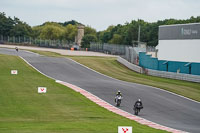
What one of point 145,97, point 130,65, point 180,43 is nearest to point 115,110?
point 145,97

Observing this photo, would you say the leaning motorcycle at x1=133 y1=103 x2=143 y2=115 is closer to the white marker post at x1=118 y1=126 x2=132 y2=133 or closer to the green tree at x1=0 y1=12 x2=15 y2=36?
the white marker post at x1=118 y1=126 x2=132 y2=133

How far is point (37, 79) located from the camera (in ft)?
169

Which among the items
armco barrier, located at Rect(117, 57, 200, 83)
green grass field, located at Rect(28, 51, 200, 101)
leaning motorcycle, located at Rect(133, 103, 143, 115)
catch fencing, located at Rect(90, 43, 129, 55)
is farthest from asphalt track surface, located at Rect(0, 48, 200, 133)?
catch fencing, located at Rect(90, 43, 129, 55)

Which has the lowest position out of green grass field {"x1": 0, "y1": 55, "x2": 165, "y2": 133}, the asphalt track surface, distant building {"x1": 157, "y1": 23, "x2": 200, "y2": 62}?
the asphalt track surface

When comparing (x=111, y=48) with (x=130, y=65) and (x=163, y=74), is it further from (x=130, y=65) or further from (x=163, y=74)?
(x=163, y=74)

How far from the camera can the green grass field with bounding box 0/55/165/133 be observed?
78.9 feet

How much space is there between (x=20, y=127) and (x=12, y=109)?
7723mm

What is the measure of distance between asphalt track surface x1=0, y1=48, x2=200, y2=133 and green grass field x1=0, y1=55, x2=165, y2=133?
2.62 m

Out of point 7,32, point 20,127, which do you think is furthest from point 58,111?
point 7,32

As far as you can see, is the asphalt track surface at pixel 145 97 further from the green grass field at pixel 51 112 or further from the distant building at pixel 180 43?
the distant building at pixel 180 43

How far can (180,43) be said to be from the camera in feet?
213

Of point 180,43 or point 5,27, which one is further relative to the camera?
point 5,27

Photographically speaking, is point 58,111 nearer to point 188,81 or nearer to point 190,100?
point 190,100

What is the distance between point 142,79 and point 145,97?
53.6 feet
